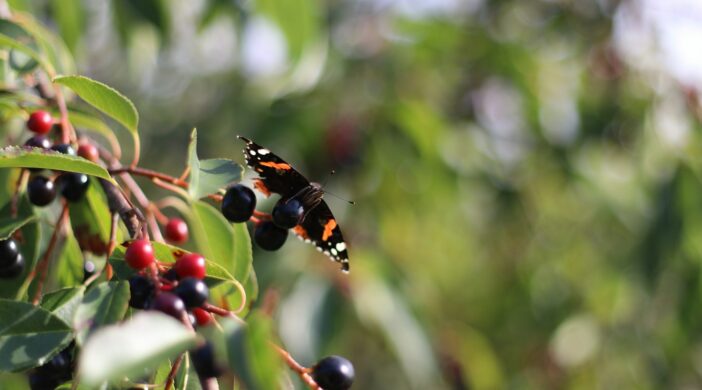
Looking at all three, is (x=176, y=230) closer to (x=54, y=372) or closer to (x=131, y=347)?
(x=54, y=372)

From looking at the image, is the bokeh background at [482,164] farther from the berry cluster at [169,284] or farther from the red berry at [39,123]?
the berry cluster at [169,284]

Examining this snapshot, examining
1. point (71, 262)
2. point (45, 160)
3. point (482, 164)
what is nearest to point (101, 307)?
point (45, 160)

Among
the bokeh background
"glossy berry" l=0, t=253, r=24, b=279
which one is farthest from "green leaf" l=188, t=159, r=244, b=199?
the bokeh background

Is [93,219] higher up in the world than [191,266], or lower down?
lower down

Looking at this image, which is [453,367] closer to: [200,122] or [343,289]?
[343,289]

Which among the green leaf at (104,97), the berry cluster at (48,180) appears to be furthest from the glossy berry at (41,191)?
the green leaf at (104,97)

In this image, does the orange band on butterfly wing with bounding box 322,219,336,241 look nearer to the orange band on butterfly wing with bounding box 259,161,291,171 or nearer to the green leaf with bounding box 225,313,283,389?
the orange band on butterfly wing with bounding box 259,161,291,171
